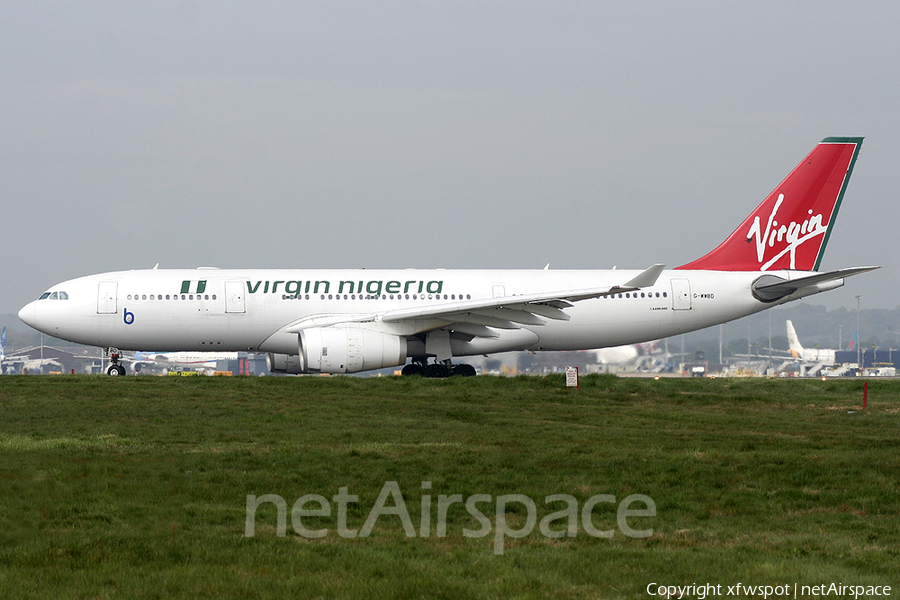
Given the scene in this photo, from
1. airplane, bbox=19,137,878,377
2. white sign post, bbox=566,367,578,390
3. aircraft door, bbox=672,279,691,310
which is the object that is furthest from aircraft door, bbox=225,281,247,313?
aircraft door, bbox=672,279,691,310

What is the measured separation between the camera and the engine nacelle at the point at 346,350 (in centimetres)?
2511

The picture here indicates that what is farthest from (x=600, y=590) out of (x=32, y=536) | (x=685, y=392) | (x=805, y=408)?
(x=685, y=392)

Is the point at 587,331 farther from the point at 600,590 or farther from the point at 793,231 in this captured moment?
the point at 600,590

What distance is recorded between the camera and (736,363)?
243 feet

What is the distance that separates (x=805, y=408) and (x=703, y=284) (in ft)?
29.7

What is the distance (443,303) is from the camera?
28.3m

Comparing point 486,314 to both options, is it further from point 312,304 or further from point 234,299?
point 234,299

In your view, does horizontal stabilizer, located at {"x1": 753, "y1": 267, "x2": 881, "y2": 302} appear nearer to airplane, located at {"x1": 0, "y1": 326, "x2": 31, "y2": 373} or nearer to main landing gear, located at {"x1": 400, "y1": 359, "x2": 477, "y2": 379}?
main landing gear, located at {"x1": 400, "y1": 359, "x2": 477, "y2": 379}

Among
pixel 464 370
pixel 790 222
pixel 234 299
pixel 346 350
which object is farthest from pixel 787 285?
pixel 234 299

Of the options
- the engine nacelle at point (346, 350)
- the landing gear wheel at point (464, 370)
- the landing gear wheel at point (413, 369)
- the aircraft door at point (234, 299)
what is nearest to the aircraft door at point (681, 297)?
the landing gear wheel at point (464, 370)

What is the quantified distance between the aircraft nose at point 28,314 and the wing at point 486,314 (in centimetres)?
744

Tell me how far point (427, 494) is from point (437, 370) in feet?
54.7

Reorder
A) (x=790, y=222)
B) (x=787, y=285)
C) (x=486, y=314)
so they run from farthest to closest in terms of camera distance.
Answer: (x=790, y=222) < (x=787, y=285) < (x=486, y=314)

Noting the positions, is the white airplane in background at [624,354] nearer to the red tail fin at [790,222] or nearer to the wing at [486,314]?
the red tail fin at [790,222]
